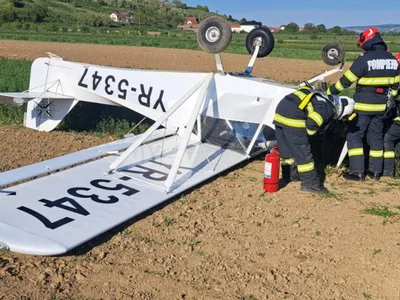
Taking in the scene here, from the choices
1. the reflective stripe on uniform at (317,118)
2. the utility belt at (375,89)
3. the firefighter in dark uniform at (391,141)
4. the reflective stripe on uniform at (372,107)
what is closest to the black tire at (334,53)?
the firefighter in dark uniform at (391,141)

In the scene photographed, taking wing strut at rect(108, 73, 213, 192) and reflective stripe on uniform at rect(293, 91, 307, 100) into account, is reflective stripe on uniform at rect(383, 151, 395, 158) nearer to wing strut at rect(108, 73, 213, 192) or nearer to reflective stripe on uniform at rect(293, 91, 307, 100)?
reflective stripe on uniform at rect(293, 91, 307, 100)

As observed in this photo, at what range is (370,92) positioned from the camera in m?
7.14

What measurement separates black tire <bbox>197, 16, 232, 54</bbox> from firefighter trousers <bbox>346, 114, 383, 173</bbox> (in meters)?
2.26

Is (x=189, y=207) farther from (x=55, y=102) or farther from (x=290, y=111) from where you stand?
(x=55, y=102)

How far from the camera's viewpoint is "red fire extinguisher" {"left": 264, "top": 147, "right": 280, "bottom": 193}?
252 inches

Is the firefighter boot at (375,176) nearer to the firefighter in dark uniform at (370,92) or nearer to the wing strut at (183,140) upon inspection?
the firefighter in dark uniform at (370,92)

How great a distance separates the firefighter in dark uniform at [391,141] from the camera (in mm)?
7645

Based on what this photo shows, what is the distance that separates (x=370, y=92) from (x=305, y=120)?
147 cm

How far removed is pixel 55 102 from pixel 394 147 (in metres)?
6.19

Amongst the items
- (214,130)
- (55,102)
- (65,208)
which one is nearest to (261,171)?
(214,130)

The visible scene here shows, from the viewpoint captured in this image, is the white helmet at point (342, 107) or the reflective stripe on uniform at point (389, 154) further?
the reflective stripe on uniform at point (389, 154)

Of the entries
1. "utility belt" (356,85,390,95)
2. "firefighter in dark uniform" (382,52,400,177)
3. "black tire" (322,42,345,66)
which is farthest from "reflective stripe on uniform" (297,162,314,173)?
"black tire" (322,42,345,66)

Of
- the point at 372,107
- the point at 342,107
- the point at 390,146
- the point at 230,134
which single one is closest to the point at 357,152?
the point at 372,107

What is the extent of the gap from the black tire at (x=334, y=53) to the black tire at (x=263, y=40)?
961mm
